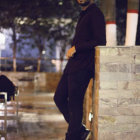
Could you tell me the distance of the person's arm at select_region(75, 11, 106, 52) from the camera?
9.59ft

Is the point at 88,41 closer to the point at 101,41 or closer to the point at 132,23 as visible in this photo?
the point at 101,41

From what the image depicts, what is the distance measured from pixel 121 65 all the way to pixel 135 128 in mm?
624

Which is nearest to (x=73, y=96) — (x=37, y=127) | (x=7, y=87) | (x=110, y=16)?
(x=7, y=87)

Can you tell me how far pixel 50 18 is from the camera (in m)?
16.3

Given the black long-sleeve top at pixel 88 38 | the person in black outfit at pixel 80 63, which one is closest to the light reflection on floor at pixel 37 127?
the person in black outfit at pixel 80 63

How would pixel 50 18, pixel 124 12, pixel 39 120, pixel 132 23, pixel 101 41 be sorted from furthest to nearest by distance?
pixel 50 18, pixel 124 12, pixel 39 120, pixel 132 23, pixel 101 41

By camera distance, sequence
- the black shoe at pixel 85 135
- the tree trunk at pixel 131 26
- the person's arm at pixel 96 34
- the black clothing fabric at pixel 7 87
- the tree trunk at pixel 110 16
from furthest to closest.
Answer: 1. the tree trunk at pixel 110 16
2. the tree trunk at pixel 131 26
3. the black clothing fabric at pixel 7 87
4. the black shoe at pixel 85 135
5. the person's arm at pixel 96 34

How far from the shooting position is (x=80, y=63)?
2971 millimetres

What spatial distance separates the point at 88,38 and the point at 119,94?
0.61m

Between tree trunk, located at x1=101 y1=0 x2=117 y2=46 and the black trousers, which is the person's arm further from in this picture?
tree trunk, located at x1=101 y1=0 x2=117 y2=46

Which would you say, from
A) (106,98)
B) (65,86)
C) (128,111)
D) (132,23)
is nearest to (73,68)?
(65,86)

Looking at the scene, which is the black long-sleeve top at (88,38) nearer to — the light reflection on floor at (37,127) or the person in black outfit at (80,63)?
the person in black outfit at (80,63)

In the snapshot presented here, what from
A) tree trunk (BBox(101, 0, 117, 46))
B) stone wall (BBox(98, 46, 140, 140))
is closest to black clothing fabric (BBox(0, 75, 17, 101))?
stone wall (BBox(98, 46, 140, 140))

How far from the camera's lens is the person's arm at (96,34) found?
292 cm
